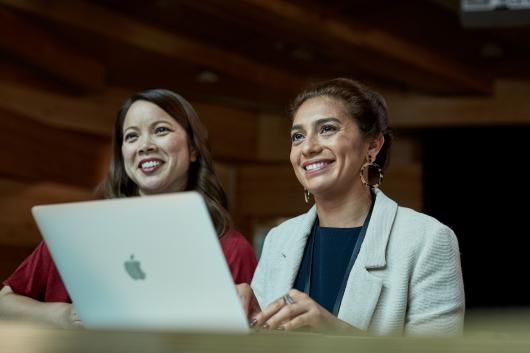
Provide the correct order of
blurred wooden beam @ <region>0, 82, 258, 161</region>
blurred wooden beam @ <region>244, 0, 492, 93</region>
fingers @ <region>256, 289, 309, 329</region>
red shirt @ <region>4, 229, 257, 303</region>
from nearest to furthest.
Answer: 1. fingers @ <region>256, 289, 309, 329</region>
2. red shirt @ <region>4, 229, 257, 303</region>
3. blurred wooden beam @ <region>244, 0, 492, 93</region>
4. blurred wooden beam @ <region>0, 82, 258, 161</region>

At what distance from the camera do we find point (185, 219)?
47.4 inches

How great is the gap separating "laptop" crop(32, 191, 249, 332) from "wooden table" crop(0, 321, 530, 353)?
0.28 metres

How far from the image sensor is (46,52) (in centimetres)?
624

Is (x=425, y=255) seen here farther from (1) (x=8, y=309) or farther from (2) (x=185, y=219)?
(1) (x=8, y=309)

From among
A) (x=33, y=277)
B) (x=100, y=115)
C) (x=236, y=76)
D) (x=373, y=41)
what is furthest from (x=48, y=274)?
(x=100, y=115)

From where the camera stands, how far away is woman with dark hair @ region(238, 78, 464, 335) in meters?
1.87

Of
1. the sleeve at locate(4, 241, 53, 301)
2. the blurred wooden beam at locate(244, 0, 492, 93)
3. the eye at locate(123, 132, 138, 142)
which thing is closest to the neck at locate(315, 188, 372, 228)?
the eye at locate(123, 132, 138, 142)

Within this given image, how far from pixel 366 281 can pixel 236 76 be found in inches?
213

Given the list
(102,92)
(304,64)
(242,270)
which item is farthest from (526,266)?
(242,270)

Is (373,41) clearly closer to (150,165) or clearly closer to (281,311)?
(150,165)

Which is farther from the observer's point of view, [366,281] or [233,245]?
[233,245]

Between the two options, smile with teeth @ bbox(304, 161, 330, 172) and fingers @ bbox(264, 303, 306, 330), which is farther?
smile with teeth @ bbox(304, 161, 330, 172)

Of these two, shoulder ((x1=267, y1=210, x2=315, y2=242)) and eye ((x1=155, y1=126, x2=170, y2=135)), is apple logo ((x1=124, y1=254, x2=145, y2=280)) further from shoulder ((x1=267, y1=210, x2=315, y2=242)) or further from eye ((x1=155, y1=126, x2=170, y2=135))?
eye ((x1=155, y1=126, x2=170, y2=135))

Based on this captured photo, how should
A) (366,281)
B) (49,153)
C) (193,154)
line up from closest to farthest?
(366,281) < (193,154) < (49,153)
